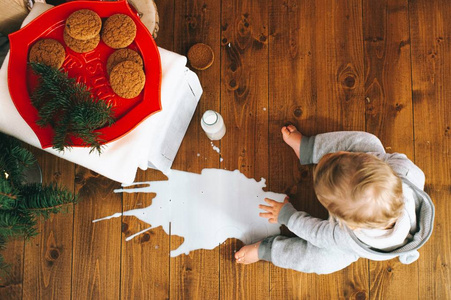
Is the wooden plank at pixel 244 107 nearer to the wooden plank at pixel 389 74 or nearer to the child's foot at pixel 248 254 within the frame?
the child's foot at pixel 248 254

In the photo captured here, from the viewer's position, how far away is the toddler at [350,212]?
719 mm

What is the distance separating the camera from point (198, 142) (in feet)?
3.76

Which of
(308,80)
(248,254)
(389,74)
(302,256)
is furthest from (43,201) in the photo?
(389,74)

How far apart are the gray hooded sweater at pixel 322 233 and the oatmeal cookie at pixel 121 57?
1.92ft

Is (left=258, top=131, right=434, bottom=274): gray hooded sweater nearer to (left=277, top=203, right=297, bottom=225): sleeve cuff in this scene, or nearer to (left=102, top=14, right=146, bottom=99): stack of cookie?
(left=277, top=203, right=297, bottom=225): sleeve cuff

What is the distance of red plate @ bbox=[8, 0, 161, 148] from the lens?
0.71 meters

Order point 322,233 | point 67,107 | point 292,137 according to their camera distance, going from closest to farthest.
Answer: point 67,107 < point 322,233 < point 292,137

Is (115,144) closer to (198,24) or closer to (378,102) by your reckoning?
(198,24)

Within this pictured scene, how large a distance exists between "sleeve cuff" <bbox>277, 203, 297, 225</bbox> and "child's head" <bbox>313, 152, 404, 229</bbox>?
29 cm

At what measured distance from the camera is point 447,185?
1098 mm

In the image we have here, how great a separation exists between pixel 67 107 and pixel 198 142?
1.78 ft

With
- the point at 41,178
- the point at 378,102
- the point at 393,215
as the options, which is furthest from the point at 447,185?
the point at 41,178

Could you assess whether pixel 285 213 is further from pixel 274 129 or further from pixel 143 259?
pixel 143 259

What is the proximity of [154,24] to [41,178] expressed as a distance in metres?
0.63
